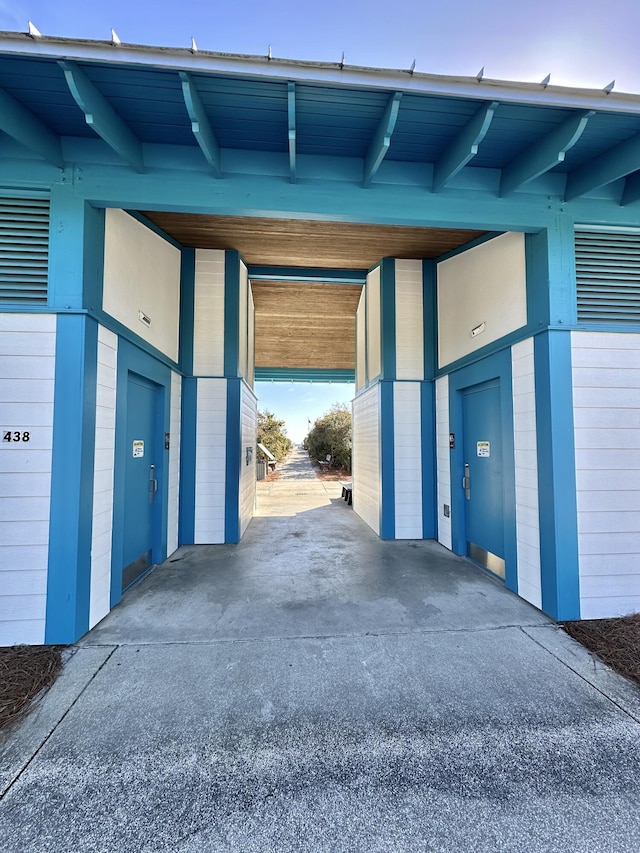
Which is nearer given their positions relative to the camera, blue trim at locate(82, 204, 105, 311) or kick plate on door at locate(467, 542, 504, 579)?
blue trim at locate(82, 204, 105, 311)

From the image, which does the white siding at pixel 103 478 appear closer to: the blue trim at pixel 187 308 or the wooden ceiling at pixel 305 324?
the blue trim at pixel 187 308

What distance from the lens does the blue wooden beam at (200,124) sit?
2256 mm

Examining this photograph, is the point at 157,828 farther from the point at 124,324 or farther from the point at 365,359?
the point at 365,359

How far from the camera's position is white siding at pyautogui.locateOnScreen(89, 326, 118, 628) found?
9.15 feet

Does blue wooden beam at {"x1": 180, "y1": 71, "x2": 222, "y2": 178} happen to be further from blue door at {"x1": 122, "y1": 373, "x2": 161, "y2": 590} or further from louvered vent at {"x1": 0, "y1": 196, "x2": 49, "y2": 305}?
blue door at {"x1": 122, "y1": 373, "x2": 161, "y2": 590}

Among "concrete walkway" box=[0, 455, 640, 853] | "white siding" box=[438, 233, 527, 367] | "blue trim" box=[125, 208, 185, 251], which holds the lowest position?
"concrete walkway" box=[0, 455, 640, 853]

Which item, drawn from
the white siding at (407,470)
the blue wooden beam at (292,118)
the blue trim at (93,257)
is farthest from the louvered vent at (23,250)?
the white siding at (407,470)

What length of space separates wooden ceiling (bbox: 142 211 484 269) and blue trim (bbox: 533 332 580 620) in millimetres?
2046

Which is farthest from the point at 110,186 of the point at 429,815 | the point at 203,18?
the point at 429,815

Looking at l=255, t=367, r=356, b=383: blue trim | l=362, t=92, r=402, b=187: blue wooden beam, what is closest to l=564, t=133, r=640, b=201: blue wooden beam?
l=362, t=92, r=402, b=187: blue wooden beam

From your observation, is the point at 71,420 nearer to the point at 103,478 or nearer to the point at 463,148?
the point at 103,478

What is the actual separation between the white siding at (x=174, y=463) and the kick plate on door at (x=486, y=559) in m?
3.84

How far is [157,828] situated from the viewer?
4.35 ft

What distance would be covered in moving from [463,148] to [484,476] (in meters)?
3.16
